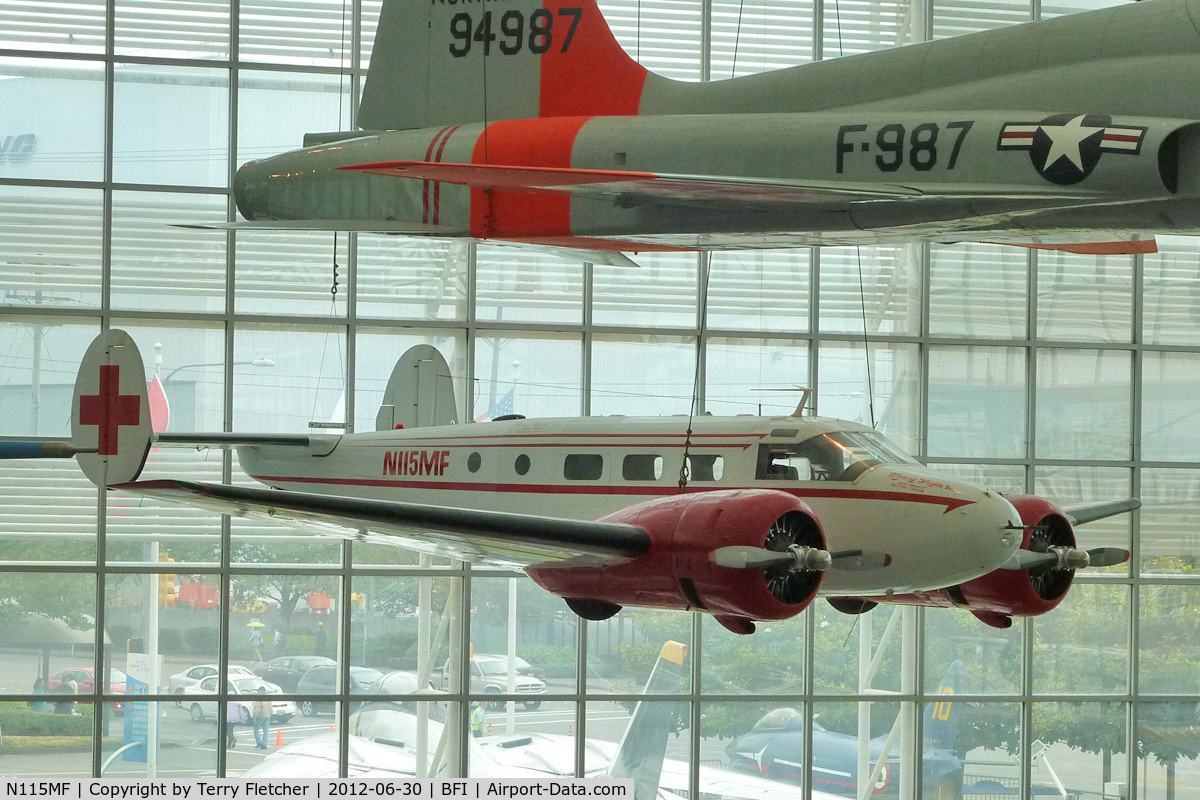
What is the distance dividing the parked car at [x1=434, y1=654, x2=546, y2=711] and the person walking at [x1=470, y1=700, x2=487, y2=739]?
138 mm

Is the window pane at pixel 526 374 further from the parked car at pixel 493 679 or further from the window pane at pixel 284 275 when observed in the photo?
the parked car at pixel 493 679

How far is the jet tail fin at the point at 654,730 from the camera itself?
1402 cm

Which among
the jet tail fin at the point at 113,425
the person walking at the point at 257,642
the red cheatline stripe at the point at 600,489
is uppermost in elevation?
the jet tail fin at the point at 113,425

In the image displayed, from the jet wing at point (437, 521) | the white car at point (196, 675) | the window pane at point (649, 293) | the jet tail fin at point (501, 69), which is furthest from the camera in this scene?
the window pane at point (649, 293)

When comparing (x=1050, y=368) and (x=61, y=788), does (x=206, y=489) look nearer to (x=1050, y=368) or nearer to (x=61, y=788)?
(x=61, y=788)

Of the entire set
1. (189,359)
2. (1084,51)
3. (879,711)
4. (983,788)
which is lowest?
(983,788)

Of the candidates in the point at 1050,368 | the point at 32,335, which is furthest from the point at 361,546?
the point at 1050,368

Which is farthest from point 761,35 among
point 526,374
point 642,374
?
point 526,374

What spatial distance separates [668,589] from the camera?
6.79 meters

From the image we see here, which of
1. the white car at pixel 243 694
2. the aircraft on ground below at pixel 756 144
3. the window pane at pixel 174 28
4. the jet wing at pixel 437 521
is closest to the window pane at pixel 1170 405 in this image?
the aircraft on ground below at pixel 756 144

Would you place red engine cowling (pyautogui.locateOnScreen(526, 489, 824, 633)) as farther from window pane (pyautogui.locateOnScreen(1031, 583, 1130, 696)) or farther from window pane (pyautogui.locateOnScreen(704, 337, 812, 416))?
window pane (pyautogui.locateOnScreen(1031, 583, 1130, 696))

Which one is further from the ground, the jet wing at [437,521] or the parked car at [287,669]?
the jet wing at [437,521]

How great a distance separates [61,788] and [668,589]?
406cm

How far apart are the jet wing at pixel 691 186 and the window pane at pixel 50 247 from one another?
30.7 feet
